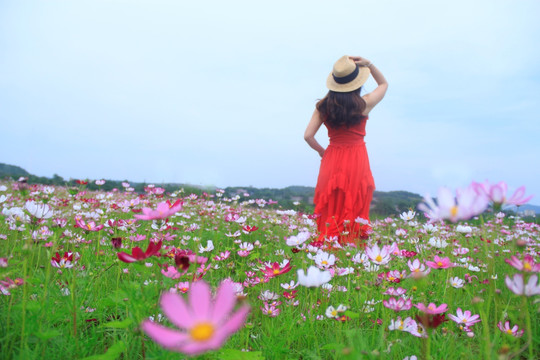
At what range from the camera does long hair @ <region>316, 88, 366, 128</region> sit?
11.9ft

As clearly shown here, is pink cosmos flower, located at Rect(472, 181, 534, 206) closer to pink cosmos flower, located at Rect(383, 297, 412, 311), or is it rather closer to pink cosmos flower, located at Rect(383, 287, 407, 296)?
pink cosmos flower, located at Rect(383, 297, 412, 311)

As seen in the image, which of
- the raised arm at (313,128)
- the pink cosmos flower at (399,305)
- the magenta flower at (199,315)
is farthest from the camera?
the raised arm at (313,128)

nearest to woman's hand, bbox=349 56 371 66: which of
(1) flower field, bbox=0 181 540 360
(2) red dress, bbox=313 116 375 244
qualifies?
(2) red dress, bbox=313 116 375 244

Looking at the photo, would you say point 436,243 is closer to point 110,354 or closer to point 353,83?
point 110,354

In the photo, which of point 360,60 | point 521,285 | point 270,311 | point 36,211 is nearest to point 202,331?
point 521,285

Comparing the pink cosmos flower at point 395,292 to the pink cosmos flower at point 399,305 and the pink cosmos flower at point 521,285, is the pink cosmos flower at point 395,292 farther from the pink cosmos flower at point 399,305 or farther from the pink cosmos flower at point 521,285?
the pink cosmos flower at point 521,285

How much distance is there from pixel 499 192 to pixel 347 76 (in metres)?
3.15

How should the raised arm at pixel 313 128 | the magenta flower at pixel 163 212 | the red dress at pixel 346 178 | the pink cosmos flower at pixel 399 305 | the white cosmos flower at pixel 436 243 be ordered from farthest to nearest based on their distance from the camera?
the raised arm at pixel 313 128 → the red dress at pixel 346 178 → the white cosmos flower at pixel 436 243 → the pink cosmos flower at pixel 399 305 → the magenta flower at pixel 163 212

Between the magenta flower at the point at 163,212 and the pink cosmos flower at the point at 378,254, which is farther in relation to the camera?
the pink cosmos flower at the point at 378,254

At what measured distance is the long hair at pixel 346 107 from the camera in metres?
Answer: 3.62

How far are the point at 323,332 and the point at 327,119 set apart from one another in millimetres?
2746

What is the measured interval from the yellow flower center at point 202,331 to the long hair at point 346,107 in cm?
338

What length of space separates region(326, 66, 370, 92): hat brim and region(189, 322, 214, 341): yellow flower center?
3.43 m

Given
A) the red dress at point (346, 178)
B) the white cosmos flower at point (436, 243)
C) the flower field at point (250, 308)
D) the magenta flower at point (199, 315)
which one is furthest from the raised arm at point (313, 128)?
the magenta flower at point (199, 315)
